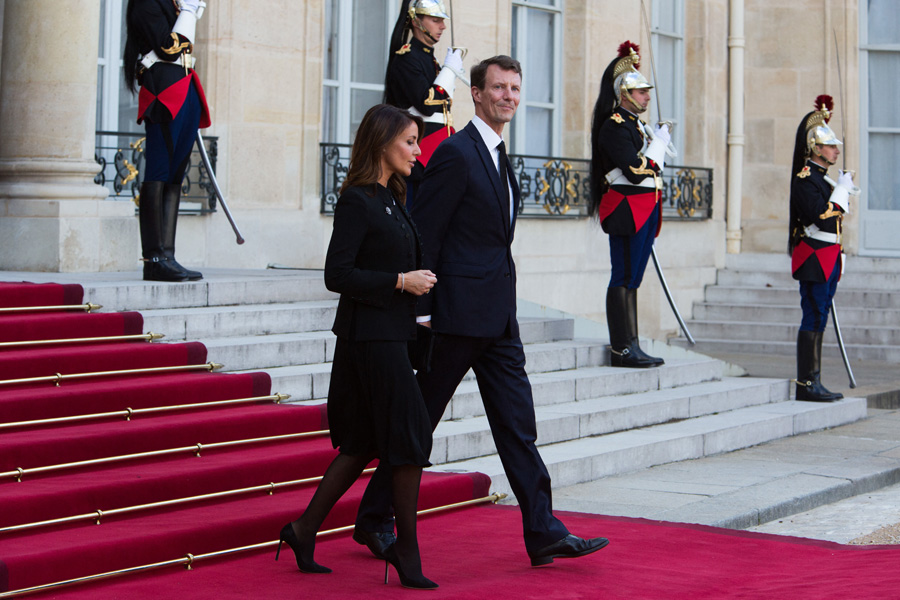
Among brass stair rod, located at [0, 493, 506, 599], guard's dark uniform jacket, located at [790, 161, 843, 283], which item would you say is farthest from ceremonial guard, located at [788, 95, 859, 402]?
brass stair rod, located at [0, 493, 506, 599]

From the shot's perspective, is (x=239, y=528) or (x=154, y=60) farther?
(x=154, y=60)

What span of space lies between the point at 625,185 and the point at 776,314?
20.6ft

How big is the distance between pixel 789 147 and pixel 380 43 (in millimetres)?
5871

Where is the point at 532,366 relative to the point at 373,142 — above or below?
below

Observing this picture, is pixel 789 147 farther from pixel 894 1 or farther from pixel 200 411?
pixel 200 411

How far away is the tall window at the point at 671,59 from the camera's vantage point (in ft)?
52.0

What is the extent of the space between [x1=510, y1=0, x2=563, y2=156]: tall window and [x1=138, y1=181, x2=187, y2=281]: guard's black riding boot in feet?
21.7

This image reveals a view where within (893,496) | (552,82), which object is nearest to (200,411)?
(893,496)

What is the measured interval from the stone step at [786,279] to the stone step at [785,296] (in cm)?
17

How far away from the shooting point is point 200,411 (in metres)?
6.32

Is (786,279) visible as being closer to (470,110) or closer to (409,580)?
(470,110)

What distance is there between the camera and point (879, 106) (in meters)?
16.2

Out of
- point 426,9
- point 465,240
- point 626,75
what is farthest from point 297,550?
point 626,75

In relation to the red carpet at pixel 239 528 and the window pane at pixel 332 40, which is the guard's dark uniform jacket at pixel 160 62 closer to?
the red carpet at pixel 239 528
